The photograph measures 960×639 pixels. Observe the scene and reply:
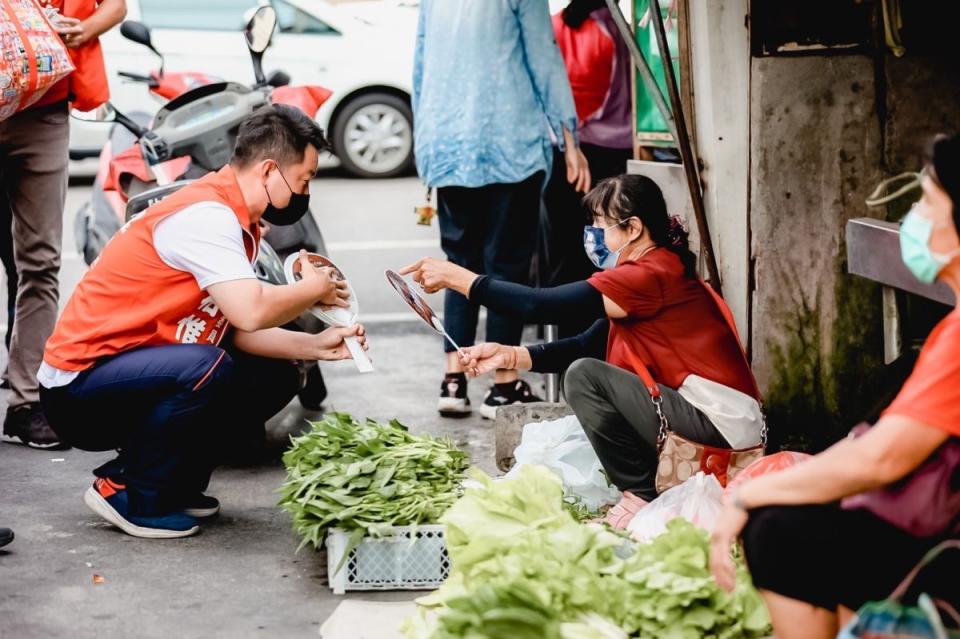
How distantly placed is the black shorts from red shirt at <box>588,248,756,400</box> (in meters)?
1.49

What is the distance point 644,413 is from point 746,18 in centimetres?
156

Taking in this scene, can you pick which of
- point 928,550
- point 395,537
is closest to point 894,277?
point 928,550

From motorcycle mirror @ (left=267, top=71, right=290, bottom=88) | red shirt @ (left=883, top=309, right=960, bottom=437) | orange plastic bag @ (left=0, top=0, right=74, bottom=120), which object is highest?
orange plastic bag @ (left=0, top=0, right=74, bottom=120)

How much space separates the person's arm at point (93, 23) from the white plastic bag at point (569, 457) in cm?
241

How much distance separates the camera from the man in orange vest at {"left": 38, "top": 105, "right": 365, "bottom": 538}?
13.8 feet

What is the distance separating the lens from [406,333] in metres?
7.41

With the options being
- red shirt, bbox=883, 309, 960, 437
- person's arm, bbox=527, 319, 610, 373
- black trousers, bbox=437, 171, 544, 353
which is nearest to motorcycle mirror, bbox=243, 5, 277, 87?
black trousers, bbox=437, 171, 544, 353

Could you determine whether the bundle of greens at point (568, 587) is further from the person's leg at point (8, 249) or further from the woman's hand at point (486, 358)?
the person's leg at point (8, 249)

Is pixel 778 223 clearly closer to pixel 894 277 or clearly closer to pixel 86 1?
pixel 894 277

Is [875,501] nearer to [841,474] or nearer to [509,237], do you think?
[841,474]

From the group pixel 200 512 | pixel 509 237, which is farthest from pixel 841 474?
pixel 509 237

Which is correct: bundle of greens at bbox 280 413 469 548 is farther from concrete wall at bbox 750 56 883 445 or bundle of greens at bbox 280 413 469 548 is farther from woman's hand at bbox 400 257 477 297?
concrete wall at bbox 750 56 883 445

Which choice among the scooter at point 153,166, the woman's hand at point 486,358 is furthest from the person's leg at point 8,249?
the woman's hand at point 486,358

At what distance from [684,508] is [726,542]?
3.53ft
